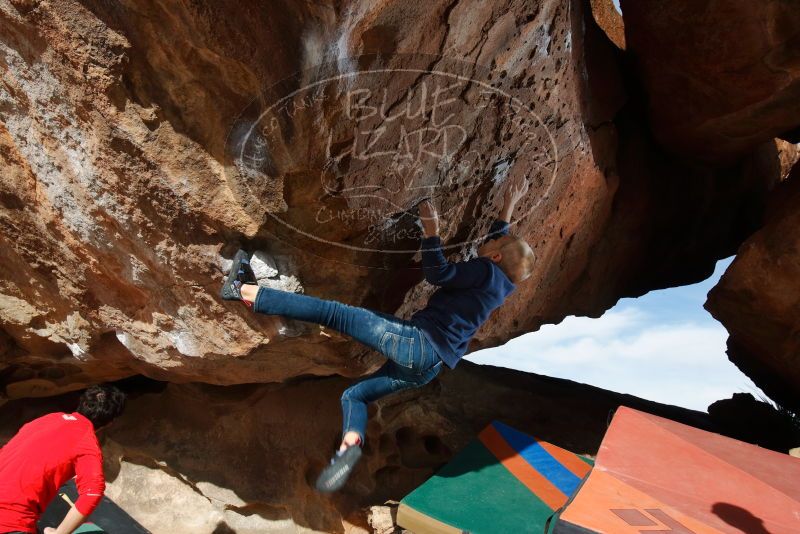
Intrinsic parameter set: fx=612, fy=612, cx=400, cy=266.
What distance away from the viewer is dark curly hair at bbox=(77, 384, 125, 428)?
256 centimetres

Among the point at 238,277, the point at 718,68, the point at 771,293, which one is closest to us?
the point at 238,277

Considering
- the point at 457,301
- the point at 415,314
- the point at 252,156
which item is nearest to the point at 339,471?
the point at 415,314

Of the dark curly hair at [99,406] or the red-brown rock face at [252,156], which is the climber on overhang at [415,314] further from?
the dark curly hair at [99,406]

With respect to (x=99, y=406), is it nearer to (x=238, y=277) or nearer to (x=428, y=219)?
(x=238, y=277)

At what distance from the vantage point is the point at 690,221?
543 cm

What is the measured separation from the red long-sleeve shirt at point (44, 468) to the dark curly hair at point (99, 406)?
0.08 m

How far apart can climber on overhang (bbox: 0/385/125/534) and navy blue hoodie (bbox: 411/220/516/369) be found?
4.65 feet

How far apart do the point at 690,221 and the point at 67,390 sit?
5127mm

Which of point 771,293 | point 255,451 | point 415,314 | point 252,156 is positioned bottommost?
point 255,451

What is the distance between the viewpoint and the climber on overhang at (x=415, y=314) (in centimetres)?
247

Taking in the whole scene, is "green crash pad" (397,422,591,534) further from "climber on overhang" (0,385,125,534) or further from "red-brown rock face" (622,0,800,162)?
"red-brown rock face" (622,0,800,162)

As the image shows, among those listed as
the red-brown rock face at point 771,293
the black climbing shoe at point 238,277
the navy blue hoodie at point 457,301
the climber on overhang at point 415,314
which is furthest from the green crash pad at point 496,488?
the black climbing shoe at point 238,277

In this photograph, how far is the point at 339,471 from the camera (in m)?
2.40

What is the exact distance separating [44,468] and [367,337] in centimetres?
134
